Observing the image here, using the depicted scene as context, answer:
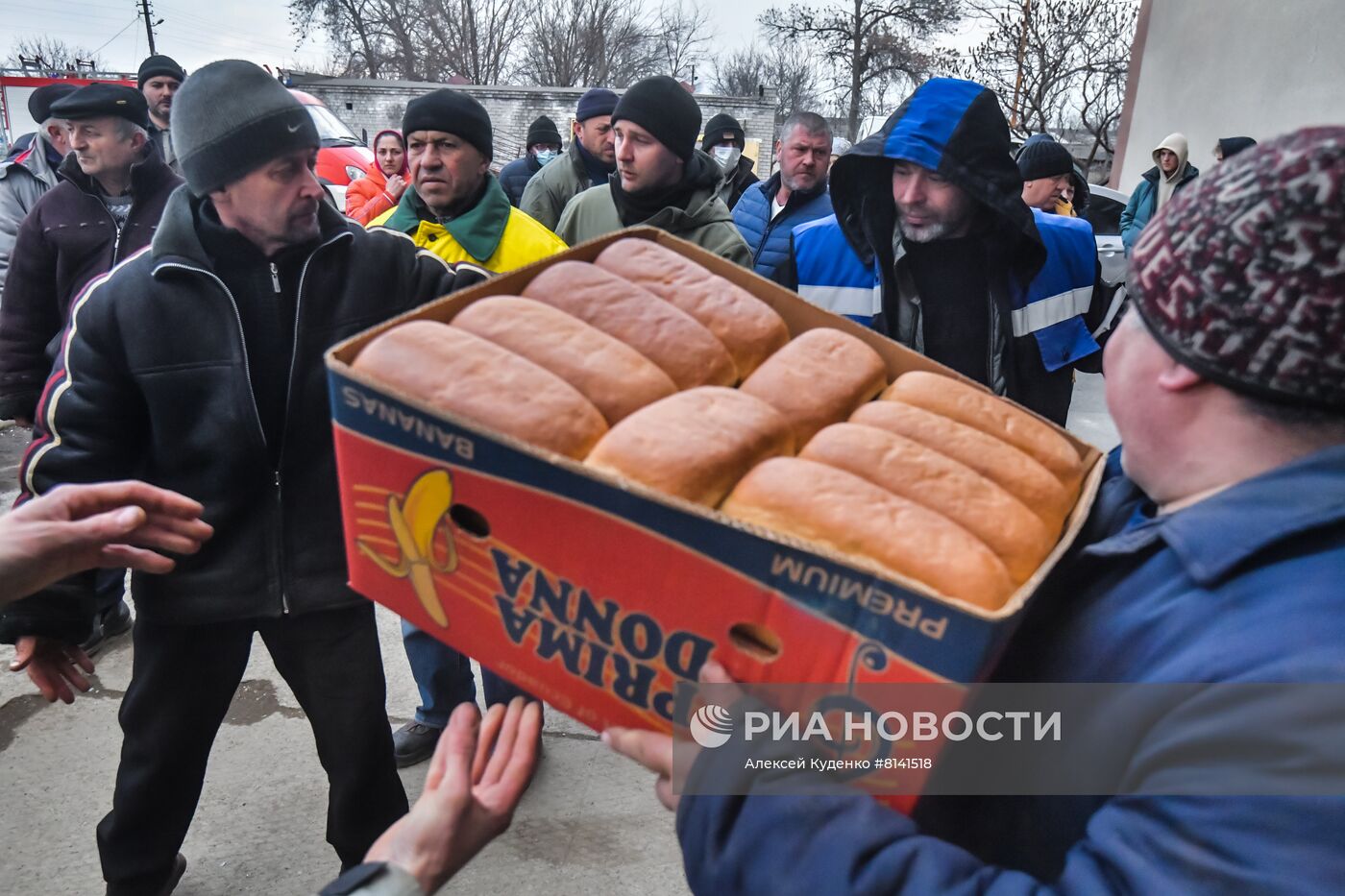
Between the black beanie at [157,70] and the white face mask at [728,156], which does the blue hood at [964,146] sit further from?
the black beanie at [157,70]

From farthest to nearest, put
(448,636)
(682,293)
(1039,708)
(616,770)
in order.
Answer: (616,770) < (682,293) < (448,636) < (1039,708)

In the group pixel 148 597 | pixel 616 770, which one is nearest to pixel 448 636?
pixel 148 597

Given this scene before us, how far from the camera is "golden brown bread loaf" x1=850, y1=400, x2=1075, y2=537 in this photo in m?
1.14

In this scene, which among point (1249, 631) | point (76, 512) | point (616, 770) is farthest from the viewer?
point (616, 770)

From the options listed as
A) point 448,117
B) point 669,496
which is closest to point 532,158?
point 448,117

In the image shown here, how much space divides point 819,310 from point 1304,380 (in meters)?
0.78

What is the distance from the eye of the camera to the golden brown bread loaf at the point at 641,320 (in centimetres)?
129

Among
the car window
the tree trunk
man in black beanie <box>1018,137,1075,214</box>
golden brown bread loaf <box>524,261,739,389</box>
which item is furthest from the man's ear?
the tree trunk

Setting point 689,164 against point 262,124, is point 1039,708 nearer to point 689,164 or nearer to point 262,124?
point 262,124

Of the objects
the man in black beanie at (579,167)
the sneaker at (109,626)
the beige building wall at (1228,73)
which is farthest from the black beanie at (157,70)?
the beige building wall at (1228,73)

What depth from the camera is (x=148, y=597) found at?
6.72 feet

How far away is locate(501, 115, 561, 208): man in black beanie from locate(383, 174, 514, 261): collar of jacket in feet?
12.0

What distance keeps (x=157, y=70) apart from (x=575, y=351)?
623 cm

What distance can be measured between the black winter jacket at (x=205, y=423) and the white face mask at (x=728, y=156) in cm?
576
